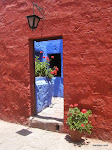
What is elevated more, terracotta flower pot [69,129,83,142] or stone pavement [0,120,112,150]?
terracotta flower pot [69,129,83,142]

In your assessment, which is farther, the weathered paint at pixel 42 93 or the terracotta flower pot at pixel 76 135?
the weathered paint at pixel 42 93

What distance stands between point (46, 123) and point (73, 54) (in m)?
1.78

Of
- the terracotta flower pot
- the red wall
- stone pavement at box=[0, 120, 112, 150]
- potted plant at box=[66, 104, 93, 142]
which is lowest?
stone pavement at box=[0, 120, 112, 150]

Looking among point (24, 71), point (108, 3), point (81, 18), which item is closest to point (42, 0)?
point (81, 18)

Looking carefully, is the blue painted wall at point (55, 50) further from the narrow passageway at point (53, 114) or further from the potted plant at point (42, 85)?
the narrow passageway at point (53, 114)

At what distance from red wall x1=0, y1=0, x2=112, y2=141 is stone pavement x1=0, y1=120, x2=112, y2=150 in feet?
0.97

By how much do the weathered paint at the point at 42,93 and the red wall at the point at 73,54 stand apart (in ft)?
1.90

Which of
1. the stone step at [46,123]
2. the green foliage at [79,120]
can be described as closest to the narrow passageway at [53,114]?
the stone step at [46,123]

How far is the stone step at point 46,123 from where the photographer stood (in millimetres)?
3698

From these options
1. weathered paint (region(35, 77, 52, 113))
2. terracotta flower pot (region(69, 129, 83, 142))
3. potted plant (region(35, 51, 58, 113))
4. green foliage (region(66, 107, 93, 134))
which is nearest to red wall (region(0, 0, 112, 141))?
green foliage (region(66, 107, 93, 134))

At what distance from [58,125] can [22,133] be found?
87 centimetres

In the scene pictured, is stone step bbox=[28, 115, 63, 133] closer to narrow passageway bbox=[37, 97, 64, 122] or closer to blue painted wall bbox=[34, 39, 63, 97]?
narrow passageway bbox=[37, 97, 64, 122]

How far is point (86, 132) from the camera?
3395mm

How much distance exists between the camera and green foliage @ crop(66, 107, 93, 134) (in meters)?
3.09
